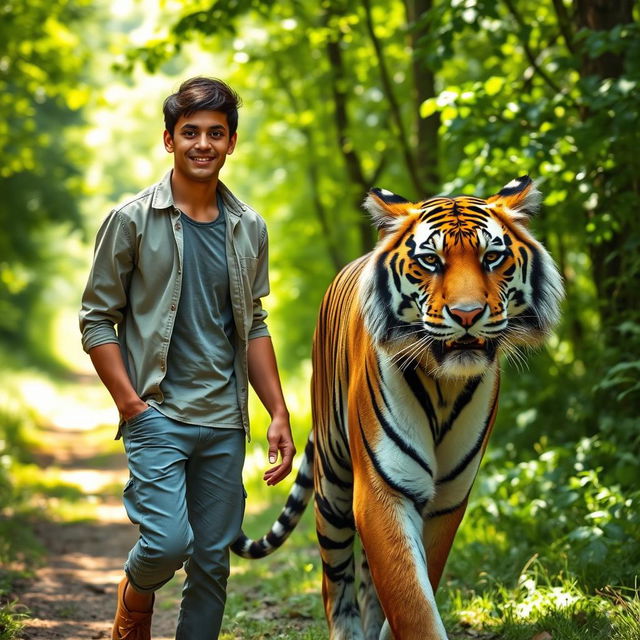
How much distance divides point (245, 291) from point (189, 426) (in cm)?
60

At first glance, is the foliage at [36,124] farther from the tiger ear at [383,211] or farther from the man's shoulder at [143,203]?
the tiger ear at [383,211]

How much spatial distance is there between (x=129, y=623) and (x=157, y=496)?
1.99ft

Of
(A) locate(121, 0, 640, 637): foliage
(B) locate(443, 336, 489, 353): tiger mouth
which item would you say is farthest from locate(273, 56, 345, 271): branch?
(B) locate(443, 336, 489, 353): tiger mouth

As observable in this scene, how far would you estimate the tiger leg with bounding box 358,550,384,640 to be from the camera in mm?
4301

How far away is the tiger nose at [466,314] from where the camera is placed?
3.10 m

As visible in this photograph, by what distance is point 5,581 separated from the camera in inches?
213

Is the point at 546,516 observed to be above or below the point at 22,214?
below

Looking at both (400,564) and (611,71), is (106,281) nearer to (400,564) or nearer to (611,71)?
Result: (400,564)

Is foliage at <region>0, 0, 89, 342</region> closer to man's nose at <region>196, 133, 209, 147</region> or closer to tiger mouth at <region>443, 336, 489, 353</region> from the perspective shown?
man's nose at <region>196, 133, 209, 147</region>

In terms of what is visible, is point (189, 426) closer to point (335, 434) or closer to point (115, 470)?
point (335, 434)

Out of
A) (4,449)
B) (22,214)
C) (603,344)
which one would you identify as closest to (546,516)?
(603,344)

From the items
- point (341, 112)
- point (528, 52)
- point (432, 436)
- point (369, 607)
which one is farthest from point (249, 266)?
Answer: point (341, 112)

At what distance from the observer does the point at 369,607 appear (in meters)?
4.35

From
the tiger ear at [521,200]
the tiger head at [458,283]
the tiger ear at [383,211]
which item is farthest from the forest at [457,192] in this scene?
the tiger ear at [383,211]
